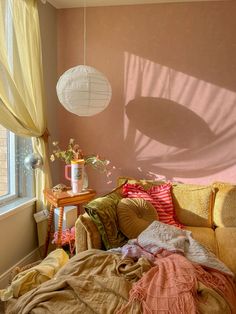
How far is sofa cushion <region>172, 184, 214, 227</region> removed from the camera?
2.85m

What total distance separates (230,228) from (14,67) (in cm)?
235

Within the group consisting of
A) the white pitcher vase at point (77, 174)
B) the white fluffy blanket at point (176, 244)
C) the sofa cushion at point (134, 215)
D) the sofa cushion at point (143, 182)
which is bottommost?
the white fluffy blanket at point (176, 244)

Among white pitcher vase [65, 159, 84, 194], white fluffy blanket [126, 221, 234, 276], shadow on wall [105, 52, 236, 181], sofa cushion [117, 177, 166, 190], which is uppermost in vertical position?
shadow on wall [105, 52, 236, 181]

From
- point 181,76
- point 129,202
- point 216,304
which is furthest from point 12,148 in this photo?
point 216,304

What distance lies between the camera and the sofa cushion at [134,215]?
2.36m

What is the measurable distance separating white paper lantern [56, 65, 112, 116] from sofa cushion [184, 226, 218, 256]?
1.39m

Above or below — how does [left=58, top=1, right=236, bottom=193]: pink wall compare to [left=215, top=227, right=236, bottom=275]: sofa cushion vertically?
above

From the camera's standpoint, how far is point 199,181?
3.19 metres

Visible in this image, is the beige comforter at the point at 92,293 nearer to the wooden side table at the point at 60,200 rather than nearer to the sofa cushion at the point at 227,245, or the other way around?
the sofa cushion at the point at 227,245

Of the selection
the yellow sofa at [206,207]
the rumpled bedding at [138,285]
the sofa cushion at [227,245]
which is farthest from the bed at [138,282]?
the yellow sofa at [206,207]

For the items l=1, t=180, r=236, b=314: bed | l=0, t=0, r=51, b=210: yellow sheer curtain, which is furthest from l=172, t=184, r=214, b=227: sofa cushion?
l=0, t=0, r=51, b=210: yellow sheer curtain

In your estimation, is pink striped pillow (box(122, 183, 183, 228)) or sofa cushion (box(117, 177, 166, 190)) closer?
pink striped pillow (box(122, 183, 183, 228))

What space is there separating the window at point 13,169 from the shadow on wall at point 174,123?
1040 millimetres

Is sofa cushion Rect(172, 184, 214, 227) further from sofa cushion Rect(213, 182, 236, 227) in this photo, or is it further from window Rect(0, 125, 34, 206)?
window Rect(0, 125, 34, 206)
